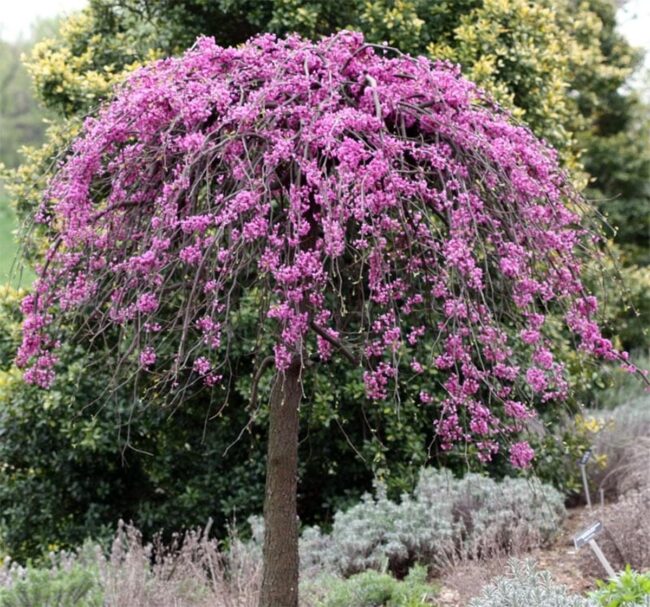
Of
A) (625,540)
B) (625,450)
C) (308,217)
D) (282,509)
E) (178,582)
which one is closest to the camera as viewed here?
(308,217)

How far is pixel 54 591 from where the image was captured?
388cm

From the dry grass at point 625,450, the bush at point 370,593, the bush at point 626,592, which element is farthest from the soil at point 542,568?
the bush at point 626,592

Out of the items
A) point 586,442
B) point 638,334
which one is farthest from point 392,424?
point 638,334

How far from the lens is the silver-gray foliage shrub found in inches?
185

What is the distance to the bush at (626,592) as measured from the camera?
121 inches

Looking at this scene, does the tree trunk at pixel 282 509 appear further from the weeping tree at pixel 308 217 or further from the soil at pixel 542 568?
the soil at pixel 542 568

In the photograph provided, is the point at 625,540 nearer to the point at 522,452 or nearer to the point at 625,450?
the point at 625,450

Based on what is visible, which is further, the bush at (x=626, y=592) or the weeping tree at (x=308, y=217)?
the bush at (x=626, y=592)

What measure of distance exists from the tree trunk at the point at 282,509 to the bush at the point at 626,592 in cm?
111

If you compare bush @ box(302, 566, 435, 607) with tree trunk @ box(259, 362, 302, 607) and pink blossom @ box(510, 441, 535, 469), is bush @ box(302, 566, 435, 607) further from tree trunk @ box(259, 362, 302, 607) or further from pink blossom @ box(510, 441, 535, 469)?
pink blossom @ box(510, 441, 535, 469)

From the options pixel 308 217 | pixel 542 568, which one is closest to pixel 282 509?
pixel 308 217

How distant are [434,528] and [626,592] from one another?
5.78 ft

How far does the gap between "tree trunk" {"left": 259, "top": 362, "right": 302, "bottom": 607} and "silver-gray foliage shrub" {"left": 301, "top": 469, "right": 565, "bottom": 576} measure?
44.5 inches

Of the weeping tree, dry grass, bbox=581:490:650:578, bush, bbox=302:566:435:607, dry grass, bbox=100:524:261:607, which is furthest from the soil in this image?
the weeping tree
